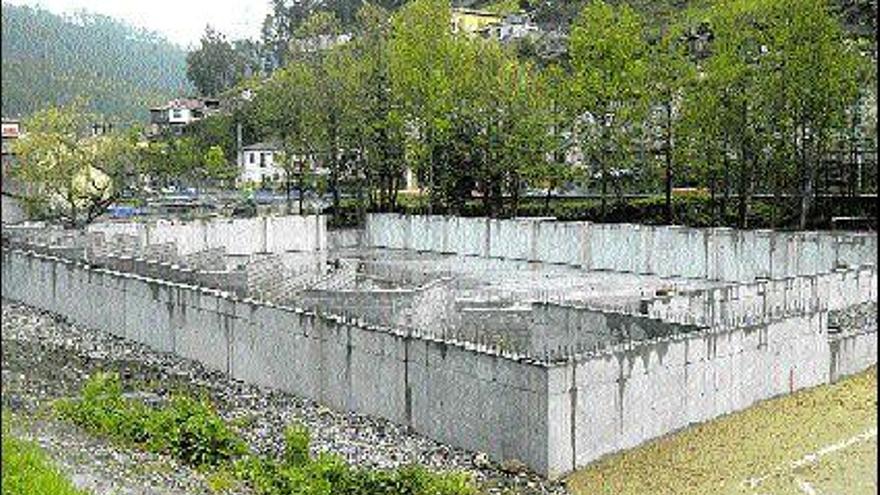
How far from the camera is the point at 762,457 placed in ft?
44.2

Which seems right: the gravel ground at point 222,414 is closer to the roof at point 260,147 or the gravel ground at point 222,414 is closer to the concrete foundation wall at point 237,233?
the concrete foundation wall at point 237,233

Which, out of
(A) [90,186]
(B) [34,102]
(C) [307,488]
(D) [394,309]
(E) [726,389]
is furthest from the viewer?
(A) [90,186]

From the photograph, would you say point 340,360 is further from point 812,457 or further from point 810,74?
point 810,74

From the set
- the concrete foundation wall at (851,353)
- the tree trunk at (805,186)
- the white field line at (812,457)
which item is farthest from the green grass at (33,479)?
the tree trunk at (805,186)

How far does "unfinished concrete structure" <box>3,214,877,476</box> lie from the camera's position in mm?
13578

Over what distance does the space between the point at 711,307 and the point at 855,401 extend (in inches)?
165

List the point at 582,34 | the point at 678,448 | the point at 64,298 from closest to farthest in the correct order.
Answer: the point at 678,448 < the point at 64,298 < the point at 582,34

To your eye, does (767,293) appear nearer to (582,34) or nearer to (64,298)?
(64,298)

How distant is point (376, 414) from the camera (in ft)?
51.8

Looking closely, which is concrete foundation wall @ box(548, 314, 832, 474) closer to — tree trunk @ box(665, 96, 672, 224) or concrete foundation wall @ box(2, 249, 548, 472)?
concrete foundation wall @ box(2, 249, 548, 472)

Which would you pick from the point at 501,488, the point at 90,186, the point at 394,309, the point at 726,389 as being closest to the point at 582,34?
the point at 90,186

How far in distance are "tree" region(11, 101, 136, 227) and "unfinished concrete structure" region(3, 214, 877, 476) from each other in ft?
29.4

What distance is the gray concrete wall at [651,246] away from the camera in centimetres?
2873

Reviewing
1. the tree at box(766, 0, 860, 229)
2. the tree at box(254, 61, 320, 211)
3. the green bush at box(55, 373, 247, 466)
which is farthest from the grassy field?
the tree at box(254, 61, 320, 211)
